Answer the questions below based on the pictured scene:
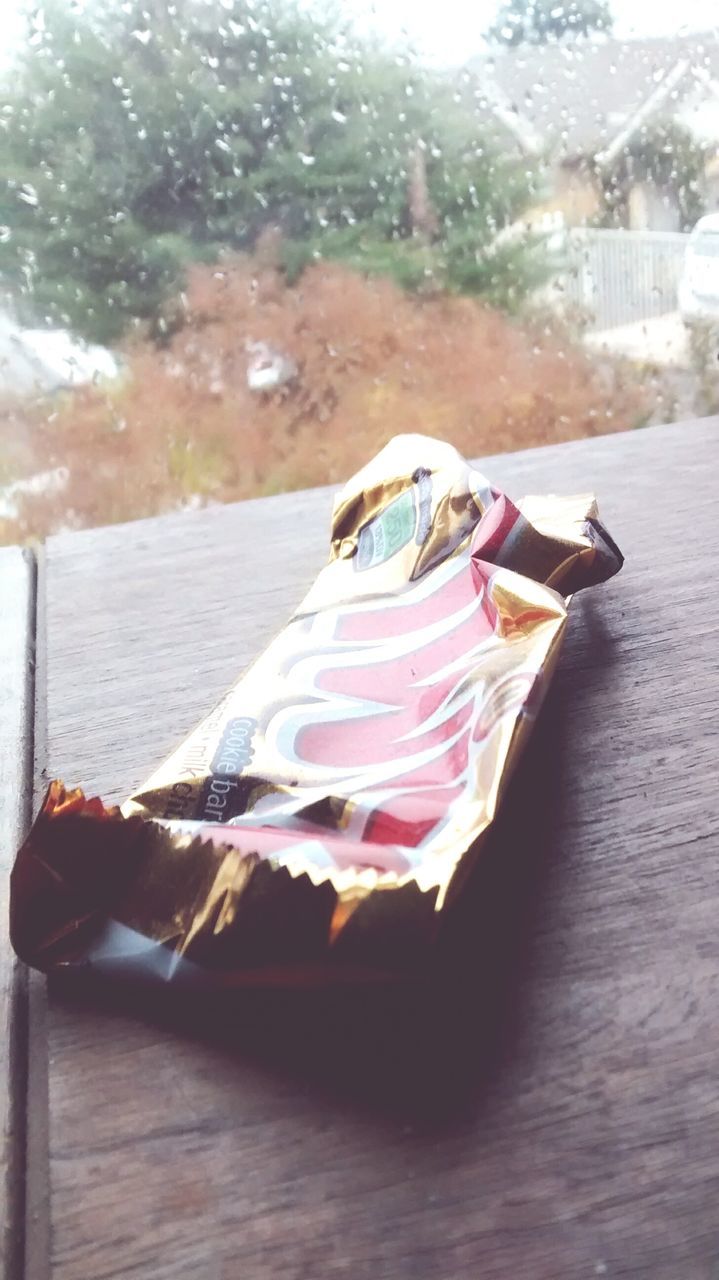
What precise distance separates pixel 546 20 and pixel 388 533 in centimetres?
119

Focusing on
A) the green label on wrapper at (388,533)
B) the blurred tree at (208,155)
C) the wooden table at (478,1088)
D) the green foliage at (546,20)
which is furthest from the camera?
the green foliage at (546,20)

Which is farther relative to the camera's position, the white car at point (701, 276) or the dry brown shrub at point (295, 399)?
the white car at point (701, 276)

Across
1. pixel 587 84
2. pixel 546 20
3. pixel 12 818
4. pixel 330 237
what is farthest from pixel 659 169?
pixel 12 818

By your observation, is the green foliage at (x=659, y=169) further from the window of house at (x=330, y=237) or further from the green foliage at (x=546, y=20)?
the green foliage at (x=546, y=20)

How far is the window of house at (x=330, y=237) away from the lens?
1312 mm

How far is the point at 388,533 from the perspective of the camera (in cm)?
59

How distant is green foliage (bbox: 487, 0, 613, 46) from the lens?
1409mm

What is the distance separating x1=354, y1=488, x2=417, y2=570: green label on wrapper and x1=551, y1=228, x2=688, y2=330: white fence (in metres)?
1.00

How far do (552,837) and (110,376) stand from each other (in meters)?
1.10

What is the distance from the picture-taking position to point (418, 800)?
0.38m

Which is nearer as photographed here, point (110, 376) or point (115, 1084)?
point (115, 1084)

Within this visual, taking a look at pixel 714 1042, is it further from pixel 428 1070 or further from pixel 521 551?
pixel 521 551

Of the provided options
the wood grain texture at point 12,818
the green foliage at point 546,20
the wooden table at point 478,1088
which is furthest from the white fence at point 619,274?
the wooden table at point 478,1088

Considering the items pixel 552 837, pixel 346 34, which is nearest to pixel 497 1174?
pixel 552 837
